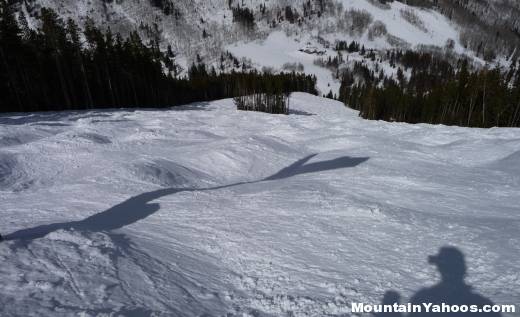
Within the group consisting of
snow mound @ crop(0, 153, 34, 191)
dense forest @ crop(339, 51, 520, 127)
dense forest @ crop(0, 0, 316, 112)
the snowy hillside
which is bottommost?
dense forest @ crop(339, 51, 520, 127)

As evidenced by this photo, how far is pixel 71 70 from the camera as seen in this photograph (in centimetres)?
3900

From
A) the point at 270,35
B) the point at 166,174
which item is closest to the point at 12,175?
the point at 166,174

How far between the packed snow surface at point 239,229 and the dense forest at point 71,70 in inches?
950

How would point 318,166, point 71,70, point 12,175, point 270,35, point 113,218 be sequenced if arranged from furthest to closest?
point 270,35, point 71,70, point 318,166, point 12,175, point 113,218

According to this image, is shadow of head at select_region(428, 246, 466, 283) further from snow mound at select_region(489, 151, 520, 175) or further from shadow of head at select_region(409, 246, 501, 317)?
snow mound at select_region(489, 151, 520, 175)

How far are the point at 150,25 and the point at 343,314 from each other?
8377 inches

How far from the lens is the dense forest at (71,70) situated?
102 feet

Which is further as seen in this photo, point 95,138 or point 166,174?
point 95,138

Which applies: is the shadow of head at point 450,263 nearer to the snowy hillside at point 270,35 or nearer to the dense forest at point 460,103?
the dense forest at point 460,103

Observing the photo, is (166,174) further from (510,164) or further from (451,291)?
(510,164)

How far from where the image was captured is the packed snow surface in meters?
3.83

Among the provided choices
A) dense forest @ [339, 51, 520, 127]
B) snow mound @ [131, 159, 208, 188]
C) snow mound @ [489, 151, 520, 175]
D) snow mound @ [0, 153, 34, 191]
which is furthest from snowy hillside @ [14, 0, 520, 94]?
snow mound @ [0, 153, 34, 191]

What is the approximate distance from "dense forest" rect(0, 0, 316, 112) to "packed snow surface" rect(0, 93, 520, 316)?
2413 cm

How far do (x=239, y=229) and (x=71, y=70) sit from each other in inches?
1738
